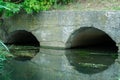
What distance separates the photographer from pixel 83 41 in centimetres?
1338

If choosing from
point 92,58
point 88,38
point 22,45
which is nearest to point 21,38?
point 22,45

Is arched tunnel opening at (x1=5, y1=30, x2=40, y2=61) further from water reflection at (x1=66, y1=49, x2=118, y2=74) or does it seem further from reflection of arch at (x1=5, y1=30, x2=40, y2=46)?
water reflection at (x1=66, y1=49, x2=118, y2=74)

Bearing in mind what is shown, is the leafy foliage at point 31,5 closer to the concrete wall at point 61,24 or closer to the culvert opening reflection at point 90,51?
the concrete wall at point 61,24

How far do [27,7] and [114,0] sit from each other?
2.80m

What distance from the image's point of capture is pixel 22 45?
1399 cm

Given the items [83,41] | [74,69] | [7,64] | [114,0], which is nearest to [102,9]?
[114,0]

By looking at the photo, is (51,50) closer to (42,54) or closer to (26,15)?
(42,54)

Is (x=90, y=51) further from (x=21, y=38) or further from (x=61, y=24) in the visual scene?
(x=21, y=38)

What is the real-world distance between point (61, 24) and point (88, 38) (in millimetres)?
1325

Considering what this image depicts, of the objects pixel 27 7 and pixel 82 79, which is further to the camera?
pixel 27 7

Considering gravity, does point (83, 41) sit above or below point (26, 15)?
below

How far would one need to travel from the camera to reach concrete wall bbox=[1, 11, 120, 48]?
37.7ft

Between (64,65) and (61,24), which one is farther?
(61,24)

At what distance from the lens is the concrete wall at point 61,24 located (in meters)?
11.5
